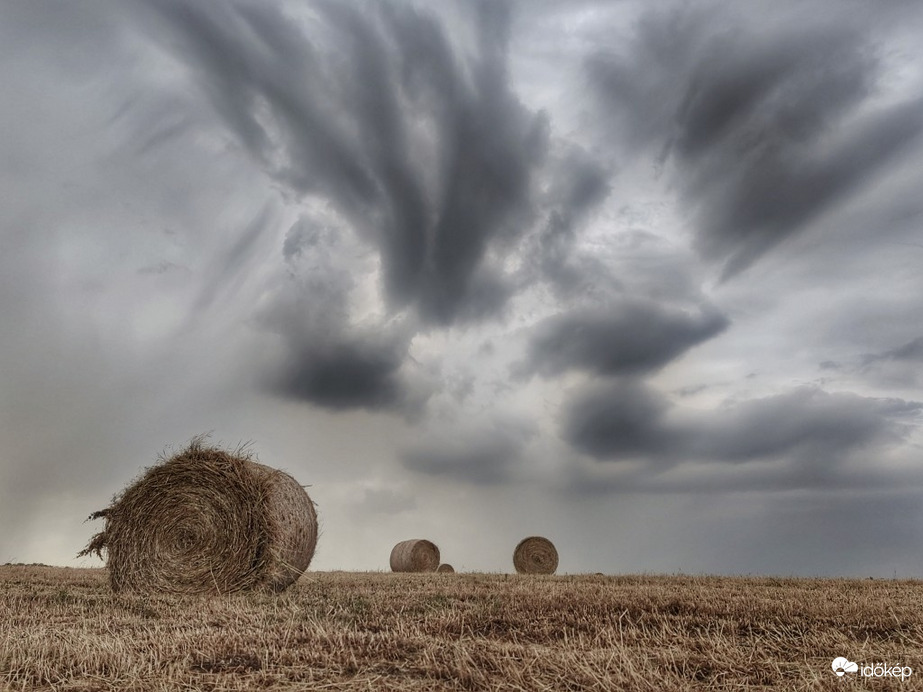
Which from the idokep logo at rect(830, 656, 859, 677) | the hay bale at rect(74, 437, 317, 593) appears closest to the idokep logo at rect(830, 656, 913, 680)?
the idokep logo at rect(830, 656, 859, 677)

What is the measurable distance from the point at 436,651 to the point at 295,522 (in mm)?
6478

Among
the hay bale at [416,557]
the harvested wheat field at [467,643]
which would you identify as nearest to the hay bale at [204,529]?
the harvested wheat field at [467,643]

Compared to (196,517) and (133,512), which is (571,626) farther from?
(133,512)

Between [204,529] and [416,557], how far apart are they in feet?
44.2

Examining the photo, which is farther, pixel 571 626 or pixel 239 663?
pixel 571 626

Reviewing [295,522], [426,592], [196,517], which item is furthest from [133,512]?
[426,592]

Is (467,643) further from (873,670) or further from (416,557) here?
(416,557)

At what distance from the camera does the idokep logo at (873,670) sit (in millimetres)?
4004

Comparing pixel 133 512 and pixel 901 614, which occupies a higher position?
pixel 133 512

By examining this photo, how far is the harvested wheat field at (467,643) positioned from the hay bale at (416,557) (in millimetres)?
15454

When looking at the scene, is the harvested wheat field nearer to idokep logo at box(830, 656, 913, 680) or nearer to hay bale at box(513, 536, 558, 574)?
idokep logo at box(830, 656, 913, 680)

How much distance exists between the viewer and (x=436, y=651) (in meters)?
4.47

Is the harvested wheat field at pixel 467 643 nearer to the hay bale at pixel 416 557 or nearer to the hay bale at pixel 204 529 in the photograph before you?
the hay bale at pixel 204 529

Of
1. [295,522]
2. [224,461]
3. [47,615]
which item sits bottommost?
[47,615]
